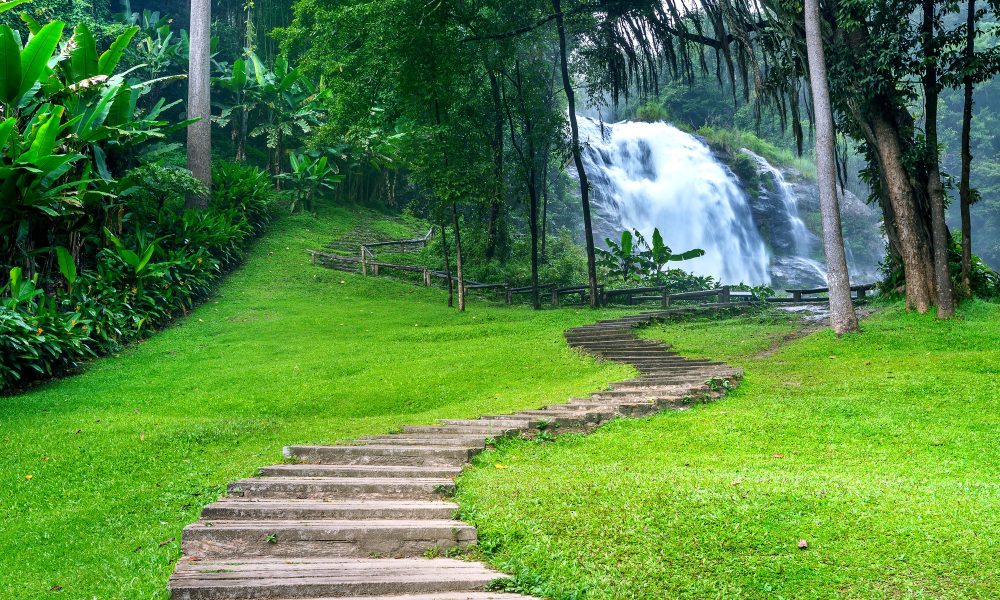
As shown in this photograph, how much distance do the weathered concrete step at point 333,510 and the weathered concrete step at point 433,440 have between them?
1646 mm

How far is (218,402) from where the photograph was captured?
1028 cm

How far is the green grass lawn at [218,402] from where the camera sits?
515 centimetres

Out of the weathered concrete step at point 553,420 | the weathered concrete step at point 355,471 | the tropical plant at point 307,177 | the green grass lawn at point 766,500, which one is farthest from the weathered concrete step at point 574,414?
the tropical plant at point 307,177

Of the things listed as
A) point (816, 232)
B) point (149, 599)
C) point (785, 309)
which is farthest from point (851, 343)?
point (816, 232)

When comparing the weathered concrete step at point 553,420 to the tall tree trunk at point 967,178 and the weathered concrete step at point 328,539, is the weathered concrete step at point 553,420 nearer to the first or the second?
the weathered concrete step at point 328,539

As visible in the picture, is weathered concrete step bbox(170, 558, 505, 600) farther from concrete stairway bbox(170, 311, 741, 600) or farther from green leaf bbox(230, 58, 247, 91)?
green leaf bbox(230, 58, 247, 91)

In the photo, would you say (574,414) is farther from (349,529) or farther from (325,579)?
(325,579)

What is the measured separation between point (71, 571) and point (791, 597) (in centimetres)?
421

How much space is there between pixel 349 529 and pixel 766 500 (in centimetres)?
246

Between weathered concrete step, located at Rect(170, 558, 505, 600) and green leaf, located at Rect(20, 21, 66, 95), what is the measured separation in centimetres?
1145

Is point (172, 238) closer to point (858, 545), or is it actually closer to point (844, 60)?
point (844, 60)

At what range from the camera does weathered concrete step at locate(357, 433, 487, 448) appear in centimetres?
623

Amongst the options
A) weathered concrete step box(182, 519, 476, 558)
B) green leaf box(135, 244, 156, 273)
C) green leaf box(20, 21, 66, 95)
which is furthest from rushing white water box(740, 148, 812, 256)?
weathered concrete step box(182, 519, 476, 558)

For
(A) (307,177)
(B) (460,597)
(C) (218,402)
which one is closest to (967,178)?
(C) (218,402)
